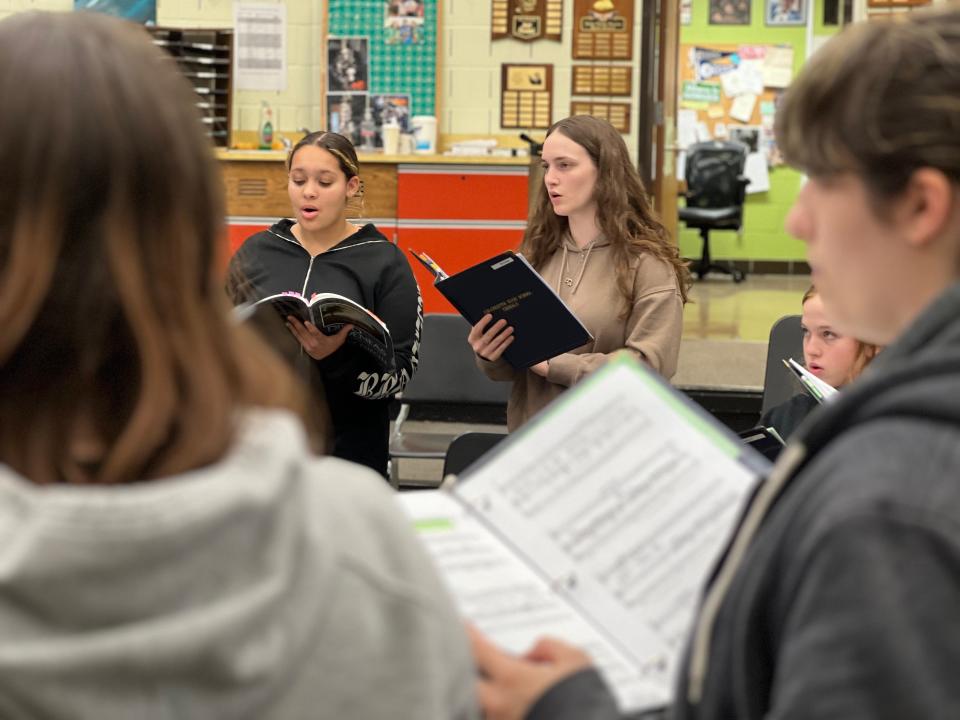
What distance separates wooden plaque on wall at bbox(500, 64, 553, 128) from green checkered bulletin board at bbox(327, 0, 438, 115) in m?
0.44

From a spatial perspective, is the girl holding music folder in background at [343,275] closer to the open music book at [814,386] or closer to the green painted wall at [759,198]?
the open music book at [814,386]

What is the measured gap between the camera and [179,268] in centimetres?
73

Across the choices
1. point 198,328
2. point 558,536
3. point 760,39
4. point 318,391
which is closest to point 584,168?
point 318,391

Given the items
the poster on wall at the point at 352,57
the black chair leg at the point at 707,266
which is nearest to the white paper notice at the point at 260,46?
the poster on wall at the point at 352,57

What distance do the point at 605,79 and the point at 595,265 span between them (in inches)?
159

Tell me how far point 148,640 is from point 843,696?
421mm

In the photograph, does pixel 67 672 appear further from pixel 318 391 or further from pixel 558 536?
pixel 318 391

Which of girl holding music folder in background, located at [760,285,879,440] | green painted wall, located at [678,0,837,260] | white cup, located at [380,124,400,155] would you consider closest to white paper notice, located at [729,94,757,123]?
green painted wall, located at [678,0,837,260]

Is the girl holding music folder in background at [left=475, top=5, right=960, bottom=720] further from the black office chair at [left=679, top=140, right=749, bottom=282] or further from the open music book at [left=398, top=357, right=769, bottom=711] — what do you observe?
the black office chair at [left=679, top=140, right=749, bottom=282]

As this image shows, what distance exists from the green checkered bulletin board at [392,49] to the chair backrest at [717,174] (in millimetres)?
4142

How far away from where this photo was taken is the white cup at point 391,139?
6449 millimetres

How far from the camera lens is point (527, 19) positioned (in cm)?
684

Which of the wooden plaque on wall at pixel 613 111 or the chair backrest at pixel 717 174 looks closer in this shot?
the wooden plaque on wall at pixel 613 111

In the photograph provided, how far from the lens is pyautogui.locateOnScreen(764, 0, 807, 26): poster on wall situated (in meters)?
10.8
